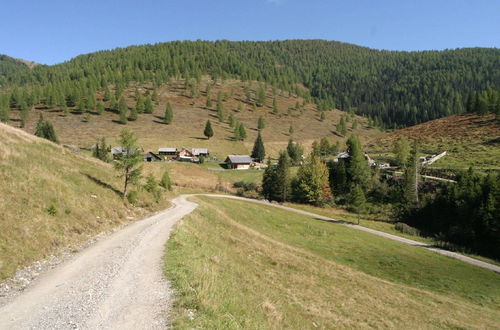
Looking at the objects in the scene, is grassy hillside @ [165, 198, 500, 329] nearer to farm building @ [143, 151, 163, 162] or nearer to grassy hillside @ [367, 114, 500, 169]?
grassy hillside @ [367, 114, 500, 169]

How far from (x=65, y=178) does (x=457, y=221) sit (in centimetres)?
6209

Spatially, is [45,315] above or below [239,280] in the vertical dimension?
above

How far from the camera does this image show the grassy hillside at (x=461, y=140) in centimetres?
8138

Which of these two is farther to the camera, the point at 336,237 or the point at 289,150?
the point at 289,150

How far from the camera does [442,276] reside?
3109 cm

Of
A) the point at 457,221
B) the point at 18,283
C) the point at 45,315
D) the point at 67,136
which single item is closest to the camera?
the point at 45,315

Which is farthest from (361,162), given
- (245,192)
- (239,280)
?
(239,280)

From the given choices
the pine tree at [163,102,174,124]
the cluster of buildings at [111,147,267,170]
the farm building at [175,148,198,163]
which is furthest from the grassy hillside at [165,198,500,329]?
the pine tree at [163,102,174,124]

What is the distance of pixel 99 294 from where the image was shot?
11.5 metres

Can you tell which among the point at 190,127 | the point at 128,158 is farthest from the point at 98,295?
the point at 190,127

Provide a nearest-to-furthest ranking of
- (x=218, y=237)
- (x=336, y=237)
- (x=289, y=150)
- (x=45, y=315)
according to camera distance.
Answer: (x=45, y=315) < (x=218, y=237) < (x=336, y=237) < (x=289, y=150)

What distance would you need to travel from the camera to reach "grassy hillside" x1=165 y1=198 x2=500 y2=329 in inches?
486

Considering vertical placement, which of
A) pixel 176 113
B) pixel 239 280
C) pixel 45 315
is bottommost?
pixel 239 280

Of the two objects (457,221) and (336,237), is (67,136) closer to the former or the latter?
(336,237)
